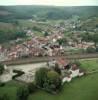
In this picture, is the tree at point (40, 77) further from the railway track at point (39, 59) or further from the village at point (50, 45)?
the village at point (50, 45)

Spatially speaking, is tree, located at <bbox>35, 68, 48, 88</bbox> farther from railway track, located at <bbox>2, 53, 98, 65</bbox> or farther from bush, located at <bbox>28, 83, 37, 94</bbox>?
railway track, located at <bbox>2, 53, 98, 65</bbox>

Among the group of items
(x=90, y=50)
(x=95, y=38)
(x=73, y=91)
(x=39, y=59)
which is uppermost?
(x=95, y=38)

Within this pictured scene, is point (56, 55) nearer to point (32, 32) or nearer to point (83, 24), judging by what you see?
point (32, 32)

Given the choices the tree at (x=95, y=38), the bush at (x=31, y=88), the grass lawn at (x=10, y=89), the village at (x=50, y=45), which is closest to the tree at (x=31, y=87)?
the bush at (x=31, y=88)

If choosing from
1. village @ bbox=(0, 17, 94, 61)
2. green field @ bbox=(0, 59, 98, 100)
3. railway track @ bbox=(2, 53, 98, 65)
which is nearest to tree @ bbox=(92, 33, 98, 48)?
village @ bbox=(0, 17, 94, 61)

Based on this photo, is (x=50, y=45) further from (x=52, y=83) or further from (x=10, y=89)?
(x=10, y=89)

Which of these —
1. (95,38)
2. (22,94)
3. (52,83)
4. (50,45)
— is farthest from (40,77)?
(95,38)

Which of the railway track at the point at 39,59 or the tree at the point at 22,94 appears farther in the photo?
the railway track at the point at 39,59

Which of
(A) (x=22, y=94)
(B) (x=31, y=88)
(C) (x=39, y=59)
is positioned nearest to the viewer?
(A) (x=22, y=94)
